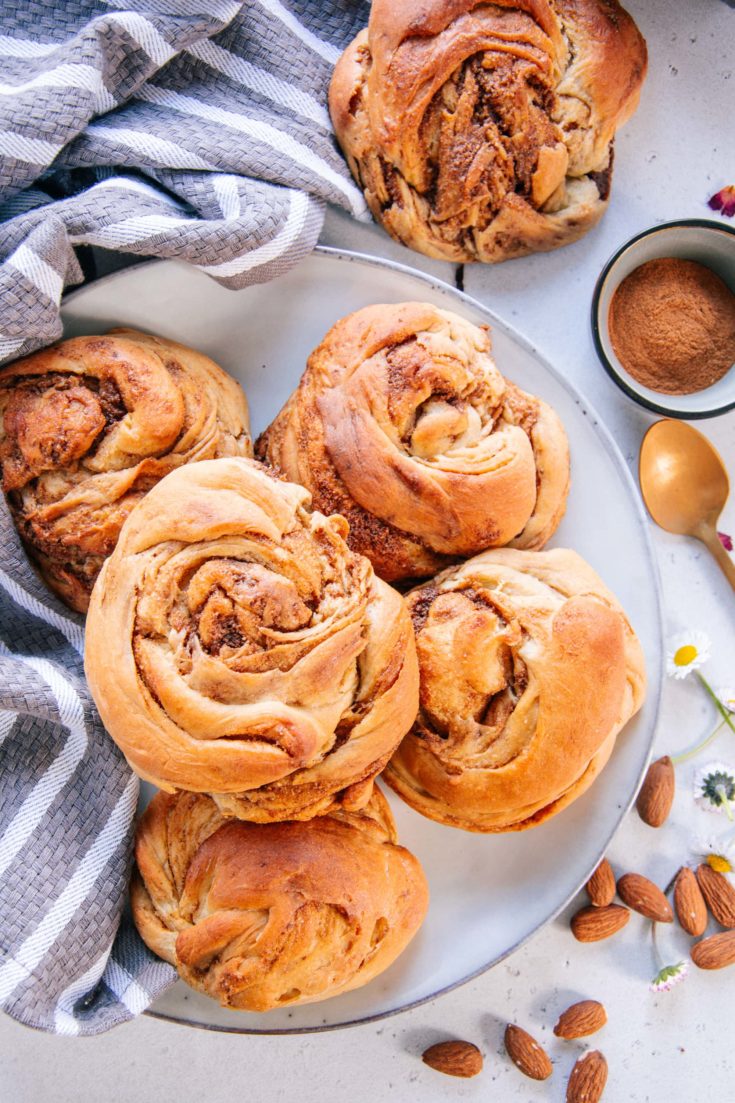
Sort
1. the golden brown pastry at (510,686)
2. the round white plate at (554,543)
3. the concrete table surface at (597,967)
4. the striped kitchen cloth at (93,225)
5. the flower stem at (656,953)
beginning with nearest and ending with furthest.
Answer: the golden brown pastry at (510,686) < the striped kitchen cloth at (93,225) < the round white plate at (554,543) < the concrete table surface at (597,967) < the flower stem at (656,953)

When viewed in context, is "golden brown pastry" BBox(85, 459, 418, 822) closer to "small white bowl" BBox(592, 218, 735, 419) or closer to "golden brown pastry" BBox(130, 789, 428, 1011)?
"golden brown pastry" BBox(130, 789, 428, 1011)

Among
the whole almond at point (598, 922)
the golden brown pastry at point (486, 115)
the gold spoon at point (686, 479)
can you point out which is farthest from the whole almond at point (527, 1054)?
the golden brown pastry at point (486, 115)

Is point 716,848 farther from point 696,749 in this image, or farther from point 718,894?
point 696,749

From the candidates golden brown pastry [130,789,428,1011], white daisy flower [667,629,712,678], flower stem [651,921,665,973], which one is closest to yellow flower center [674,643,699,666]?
white daisy flower [667,629,712,678]

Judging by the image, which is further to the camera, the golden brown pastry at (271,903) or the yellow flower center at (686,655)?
the yellow flower center at (686,655)

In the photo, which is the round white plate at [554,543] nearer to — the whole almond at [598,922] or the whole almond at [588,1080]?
the whole almond at [598,922]

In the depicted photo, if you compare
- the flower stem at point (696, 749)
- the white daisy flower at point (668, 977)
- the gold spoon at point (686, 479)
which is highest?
the gold spoon at point (686, 479)

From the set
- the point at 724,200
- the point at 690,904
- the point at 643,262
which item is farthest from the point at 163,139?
the point at 690,904
